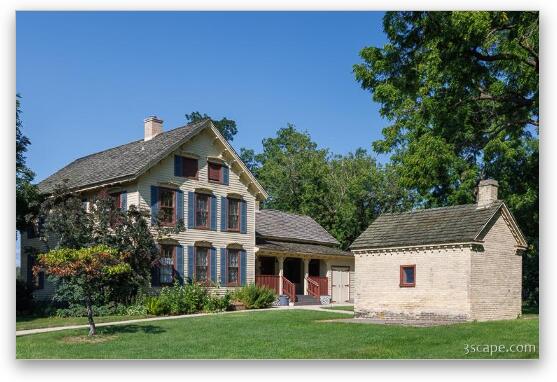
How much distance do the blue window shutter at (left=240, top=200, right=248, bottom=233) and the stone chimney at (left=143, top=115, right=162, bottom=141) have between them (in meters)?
4.02

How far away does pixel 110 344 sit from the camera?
47.9 feet

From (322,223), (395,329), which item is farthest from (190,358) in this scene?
(322,223)

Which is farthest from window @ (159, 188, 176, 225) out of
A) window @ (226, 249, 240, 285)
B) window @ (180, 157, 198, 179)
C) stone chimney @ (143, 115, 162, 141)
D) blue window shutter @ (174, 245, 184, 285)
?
window @ (226, 249, 240, 285)

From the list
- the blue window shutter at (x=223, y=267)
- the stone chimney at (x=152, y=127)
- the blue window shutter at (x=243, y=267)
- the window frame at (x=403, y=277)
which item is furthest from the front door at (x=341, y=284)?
the window frame at (x=403, y=277)

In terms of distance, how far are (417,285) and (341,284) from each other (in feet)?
41.6

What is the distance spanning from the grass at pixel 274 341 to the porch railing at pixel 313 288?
11.7 m

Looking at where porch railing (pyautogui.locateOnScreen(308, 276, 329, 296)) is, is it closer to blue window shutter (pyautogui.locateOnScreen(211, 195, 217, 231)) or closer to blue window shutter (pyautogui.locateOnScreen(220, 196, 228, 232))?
blue window shutter (pyautogui.locateOnScreen(220, 196, 228, 232))

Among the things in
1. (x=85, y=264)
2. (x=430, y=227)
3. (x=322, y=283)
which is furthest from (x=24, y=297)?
(x=322, y=283)

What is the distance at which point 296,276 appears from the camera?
104 feet

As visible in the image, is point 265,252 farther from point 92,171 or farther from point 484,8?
point 484,8

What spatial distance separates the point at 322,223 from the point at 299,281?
3675mm

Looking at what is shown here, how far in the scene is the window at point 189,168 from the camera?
961 inches

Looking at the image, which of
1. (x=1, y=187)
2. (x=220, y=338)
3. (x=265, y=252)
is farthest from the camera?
(x=265, y=252)

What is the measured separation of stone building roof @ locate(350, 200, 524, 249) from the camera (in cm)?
1825
